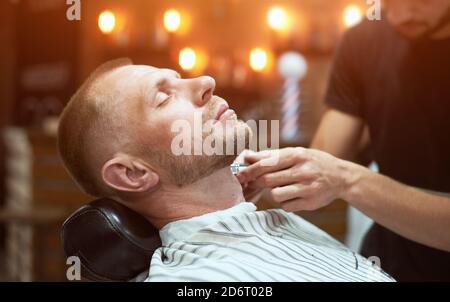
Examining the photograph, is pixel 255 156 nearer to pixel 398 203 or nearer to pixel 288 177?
pixel 288 177

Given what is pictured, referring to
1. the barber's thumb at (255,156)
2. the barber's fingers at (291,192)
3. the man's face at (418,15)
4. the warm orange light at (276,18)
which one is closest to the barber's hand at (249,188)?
the barber's thumb at (255,156)

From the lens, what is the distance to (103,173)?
1471mm

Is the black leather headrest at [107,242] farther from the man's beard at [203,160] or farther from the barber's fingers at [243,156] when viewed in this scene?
the barber's fingers at [243,156]

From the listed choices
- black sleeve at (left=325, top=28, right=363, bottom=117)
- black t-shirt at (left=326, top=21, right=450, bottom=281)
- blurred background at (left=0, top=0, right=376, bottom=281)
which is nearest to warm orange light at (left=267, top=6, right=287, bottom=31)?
blurred background at (left=0, top=0, right=376, bottom=281)

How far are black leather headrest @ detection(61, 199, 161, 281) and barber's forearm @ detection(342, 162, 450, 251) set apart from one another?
573 millimetres

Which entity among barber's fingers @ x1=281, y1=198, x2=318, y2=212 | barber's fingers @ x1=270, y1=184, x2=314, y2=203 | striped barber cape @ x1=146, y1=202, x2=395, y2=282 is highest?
barber's fingers @ x1=270, y1=184, x2=314, y2=203

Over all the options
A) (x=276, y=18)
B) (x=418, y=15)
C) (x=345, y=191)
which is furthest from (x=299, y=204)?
(x=276, y=18)

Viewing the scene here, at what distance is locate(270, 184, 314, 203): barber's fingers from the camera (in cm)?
139

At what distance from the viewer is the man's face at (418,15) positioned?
1.71 meters

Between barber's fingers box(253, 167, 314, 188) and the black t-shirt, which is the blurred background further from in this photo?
barber's fingers box(253, 167, 314, 188)

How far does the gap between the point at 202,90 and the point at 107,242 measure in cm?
46

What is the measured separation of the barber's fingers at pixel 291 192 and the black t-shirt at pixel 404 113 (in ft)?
1.96

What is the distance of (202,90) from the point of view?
1.46 meters
